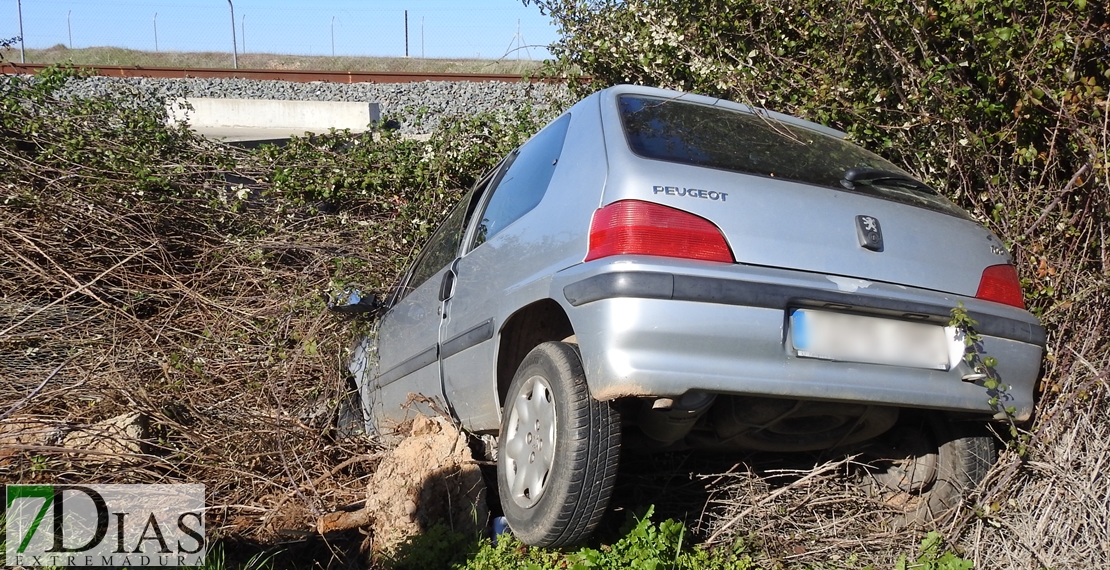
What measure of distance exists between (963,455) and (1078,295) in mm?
760

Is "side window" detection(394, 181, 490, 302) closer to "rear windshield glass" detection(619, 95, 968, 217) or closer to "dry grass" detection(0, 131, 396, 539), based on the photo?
"dry grass" detection(0, 131, 396, 539)

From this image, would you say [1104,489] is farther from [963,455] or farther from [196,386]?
[196,386]

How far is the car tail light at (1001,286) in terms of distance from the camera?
301 centimetres

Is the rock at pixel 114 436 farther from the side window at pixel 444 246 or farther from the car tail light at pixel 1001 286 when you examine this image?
the car tail light at pixel 1001 286

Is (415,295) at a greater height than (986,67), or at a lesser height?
lesser

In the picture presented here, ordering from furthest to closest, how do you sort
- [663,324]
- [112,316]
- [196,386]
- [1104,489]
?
[112,316] < [196,386] < [1104,489] < [663,324]

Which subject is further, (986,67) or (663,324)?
(986,67)

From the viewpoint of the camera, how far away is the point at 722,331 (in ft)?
8.51

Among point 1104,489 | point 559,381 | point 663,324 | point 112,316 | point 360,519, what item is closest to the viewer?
point 663,324

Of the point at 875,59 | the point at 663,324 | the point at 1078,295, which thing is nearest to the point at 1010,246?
the point at 1078,295

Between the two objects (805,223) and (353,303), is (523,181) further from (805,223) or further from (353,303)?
(353,303)

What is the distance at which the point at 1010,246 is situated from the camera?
356 cm

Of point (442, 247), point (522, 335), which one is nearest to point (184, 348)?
point (442, 247)

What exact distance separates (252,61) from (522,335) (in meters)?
31.5
